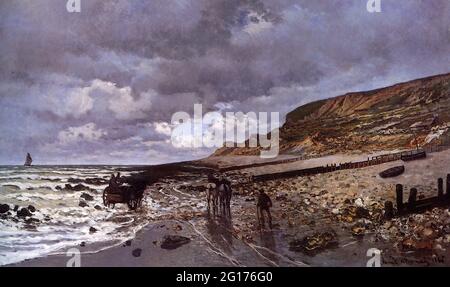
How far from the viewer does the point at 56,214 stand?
7477 millimetres

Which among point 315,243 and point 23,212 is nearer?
point 315,243

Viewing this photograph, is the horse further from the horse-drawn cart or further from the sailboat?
the sailboat

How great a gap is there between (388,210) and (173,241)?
10.1 ft

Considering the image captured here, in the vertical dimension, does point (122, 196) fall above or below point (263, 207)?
above

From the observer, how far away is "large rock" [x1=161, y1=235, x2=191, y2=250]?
724 cm

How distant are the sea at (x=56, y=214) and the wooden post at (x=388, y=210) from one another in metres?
3.47

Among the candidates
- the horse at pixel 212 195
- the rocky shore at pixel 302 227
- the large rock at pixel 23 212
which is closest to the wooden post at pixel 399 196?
the rocky shore at pixel 302 227

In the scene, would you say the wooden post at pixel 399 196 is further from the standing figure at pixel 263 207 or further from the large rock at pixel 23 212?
the large rock at pixel 23 212

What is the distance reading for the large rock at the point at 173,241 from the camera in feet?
23.7

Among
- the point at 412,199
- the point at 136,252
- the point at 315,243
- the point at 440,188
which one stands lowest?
the point at 136,252

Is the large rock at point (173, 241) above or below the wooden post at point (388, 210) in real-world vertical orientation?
below

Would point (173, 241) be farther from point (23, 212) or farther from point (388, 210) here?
point (388, 210)

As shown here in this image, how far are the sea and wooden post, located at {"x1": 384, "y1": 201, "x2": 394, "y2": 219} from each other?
136 inches

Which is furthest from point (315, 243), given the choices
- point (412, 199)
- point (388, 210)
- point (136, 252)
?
point (136, 252)
